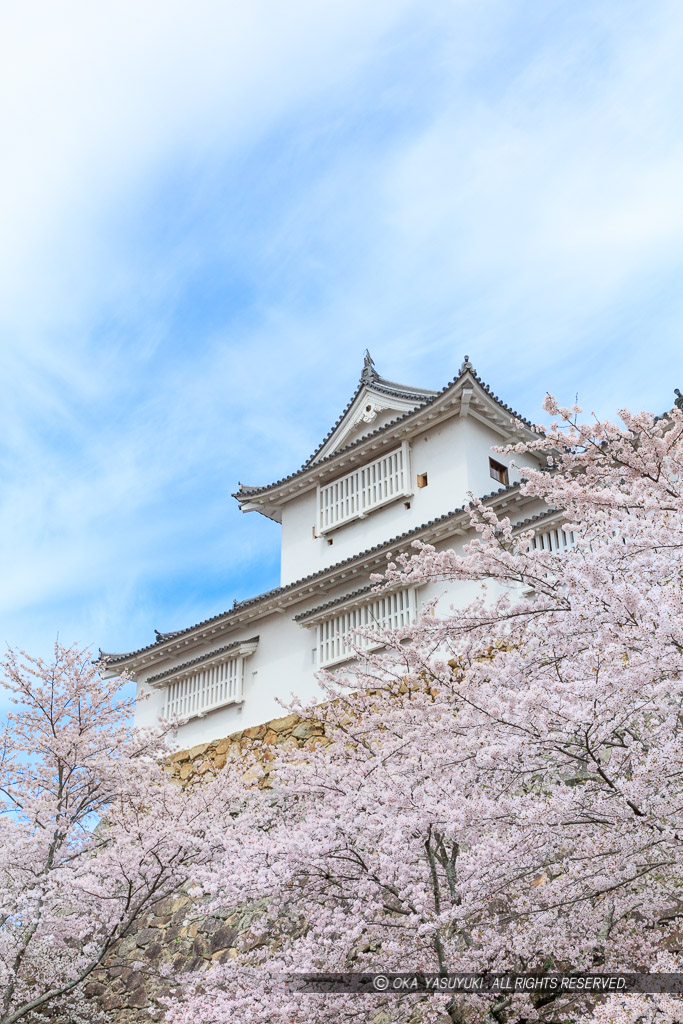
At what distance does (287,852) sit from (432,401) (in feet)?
32.1

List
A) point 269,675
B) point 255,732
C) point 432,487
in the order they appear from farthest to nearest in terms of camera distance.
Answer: point 269,675 → point 432,487 → point 255,732

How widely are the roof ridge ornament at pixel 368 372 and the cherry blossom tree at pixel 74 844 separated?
28.0 ft

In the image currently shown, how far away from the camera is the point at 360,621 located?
51.6 ft

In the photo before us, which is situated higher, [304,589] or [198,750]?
[304,589]

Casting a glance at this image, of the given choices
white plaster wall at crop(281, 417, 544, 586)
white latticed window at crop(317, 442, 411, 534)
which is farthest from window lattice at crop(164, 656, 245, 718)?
white latticed window at crop(317, 442, 411, 534)

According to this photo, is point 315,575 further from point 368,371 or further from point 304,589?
point 368,371

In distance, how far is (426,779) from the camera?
764 cm

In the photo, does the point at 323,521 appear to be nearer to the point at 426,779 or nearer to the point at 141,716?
the point at 141,716

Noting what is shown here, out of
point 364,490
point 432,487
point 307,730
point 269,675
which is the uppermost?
point 364,490

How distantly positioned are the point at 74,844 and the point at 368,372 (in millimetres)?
11159

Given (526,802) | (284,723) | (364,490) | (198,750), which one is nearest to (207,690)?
(198,750)

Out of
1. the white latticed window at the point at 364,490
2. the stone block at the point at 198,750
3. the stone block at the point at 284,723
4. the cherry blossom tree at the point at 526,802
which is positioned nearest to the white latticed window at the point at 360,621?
the stone block at the point at 284,723

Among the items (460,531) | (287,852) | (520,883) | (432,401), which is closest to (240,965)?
(287,852)

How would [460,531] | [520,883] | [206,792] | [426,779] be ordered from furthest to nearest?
[460,531] < [206,792] < [520,883] < [426,779]
